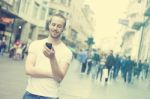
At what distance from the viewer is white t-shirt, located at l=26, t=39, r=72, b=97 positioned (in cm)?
398

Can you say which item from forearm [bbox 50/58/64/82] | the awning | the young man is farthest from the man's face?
the awning

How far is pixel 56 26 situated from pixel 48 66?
354 mm

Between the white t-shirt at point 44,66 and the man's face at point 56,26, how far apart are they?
123mm

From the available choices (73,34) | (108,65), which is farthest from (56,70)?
(73,34)

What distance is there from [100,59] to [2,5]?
41.9 ft

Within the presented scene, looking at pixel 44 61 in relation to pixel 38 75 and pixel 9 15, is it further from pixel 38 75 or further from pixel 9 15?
pixel 9 15

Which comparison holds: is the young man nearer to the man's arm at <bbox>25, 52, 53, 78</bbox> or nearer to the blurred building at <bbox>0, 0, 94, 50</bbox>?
the man's arm at <bbox>25, 52, 53, 78</bbox>

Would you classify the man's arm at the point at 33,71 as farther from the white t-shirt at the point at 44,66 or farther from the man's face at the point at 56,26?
the man's face at the point at 56,26

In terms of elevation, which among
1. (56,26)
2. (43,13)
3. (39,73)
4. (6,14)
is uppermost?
(43,13)

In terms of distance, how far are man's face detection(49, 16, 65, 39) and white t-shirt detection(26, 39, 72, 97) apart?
0.40ft

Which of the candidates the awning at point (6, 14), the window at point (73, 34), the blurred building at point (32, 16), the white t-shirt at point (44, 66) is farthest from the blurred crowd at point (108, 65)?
the window at point (73, 34)

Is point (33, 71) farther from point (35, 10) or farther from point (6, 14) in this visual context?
point (35, 10)

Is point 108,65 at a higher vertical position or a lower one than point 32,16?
lower

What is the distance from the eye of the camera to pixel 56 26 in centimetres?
389
